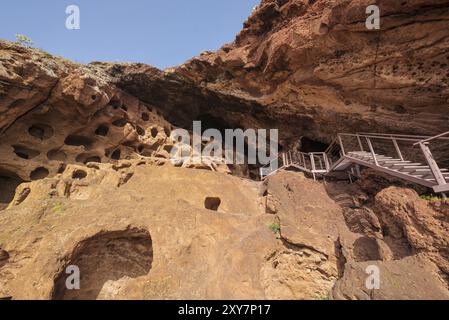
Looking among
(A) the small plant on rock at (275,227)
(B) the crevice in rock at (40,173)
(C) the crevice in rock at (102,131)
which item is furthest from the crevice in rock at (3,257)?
(C) the crevice in rock at (102,131)

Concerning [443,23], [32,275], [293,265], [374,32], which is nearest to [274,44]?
[374,32]

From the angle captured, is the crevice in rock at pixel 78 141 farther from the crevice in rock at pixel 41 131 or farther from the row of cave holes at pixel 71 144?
the crevice in rock at pixel 41 131

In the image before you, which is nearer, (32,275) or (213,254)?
(32,275)

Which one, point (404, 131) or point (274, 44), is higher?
point (274, 44)

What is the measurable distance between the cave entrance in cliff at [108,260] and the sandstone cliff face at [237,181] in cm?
3

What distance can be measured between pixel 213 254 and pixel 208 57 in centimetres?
1218

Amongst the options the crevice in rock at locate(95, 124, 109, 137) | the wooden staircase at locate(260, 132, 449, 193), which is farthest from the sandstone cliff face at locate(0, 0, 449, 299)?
the wooden staircase at locate(260, 132, 449, 193)

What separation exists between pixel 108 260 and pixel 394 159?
31.4ft

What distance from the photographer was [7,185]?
11.4 meters

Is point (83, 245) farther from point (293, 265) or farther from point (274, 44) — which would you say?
point (274, 44)

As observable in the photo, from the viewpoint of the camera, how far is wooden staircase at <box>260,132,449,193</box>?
5.21m

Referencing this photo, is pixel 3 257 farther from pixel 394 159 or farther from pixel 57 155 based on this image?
pixel 394 159

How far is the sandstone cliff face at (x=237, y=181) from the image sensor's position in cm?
481

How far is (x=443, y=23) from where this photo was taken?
7.13m
